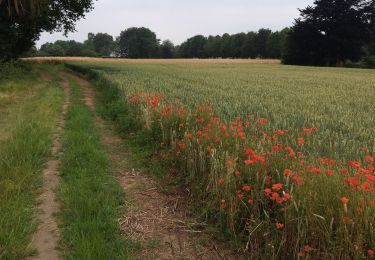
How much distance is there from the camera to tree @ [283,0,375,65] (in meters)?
66.4

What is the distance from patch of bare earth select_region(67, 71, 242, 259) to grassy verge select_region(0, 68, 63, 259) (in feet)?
3.82

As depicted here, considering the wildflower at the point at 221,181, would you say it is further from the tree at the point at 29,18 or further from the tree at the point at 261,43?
the tree at the point at 261,43

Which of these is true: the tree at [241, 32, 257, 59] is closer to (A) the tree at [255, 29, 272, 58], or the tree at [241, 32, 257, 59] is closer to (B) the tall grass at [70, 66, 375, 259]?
(A) the tree at [255, 29, 272, 58]

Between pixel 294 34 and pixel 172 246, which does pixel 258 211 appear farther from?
pixel 294 34

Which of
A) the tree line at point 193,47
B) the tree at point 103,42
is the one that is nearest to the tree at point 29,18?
the tree line at point 193,47

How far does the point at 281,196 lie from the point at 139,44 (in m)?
129

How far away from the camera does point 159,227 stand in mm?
4805

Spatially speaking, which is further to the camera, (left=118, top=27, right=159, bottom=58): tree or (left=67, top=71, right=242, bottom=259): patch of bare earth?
(left=118, top=27, right=159, bottom=58): tree

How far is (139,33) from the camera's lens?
436 ft

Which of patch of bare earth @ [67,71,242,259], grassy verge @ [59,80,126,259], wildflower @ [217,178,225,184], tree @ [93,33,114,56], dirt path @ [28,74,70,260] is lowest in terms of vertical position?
patch of bare earth @ [67,71,242,259]

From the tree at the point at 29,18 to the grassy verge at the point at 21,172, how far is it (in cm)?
1263

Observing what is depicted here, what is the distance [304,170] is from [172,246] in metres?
1.67

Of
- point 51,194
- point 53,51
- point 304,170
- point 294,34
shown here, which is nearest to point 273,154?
point 304,170

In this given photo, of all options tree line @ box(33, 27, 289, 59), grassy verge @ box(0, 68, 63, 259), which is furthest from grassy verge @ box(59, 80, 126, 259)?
tree line @ box(33, 27, 289, 59)
